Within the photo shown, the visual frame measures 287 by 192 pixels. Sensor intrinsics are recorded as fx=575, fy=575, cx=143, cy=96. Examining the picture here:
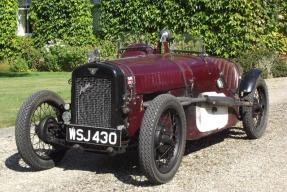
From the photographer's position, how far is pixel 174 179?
20.2 feet

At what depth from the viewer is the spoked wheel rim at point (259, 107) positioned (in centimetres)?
830

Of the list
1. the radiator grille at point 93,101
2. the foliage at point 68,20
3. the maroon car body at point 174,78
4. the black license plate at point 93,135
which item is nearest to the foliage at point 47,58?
the foliage at point 68,20

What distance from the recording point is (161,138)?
6.00 metres

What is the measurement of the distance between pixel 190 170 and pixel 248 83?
205cm

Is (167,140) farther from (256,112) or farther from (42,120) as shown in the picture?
(256,112)

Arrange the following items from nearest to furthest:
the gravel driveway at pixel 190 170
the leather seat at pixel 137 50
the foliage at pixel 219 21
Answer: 1. the gravel driveway at pixel 190 170
2. the leather seat at pixel 137 50
3. the foliage at pixel 219 21

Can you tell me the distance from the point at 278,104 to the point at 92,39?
1095 centimetres

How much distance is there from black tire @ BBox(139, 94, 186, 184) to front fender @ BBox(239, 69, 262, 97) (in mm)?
1911

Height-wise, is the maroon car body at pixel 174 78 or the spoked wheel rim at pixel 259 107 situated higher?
the maroon car body at pixel 174 78

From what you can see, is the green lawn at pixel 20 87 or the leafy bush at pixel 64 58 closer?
the green lawn at pixel 20 87

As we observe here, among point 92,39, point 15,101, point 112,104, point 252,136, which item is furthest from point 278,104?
point 92,39

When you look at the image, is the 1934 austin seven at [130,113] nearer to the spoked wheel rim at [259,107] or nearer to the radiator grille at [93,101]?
the radiator grille at [93,101]

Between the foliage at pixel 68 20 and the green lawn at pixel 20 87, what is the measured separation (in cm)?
296

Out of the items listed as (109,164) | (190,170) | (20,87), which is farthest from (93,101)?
(20,87)
